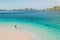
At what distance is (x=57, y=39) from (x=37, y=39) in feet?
4.11

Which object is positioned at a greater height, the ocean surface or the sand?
the sand

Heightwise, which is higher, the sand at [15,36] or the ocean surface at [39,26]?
the sand at [15,36]

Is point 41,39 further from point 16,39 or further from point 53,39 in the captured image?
point 16,39

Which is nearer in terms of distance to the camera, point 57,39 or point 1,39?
point 1,39

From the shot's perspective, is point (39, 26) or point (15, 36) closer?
point (15, 36)

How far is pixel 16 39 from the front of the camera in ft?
23.2

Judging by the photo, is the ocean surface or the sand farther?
the ocean surface

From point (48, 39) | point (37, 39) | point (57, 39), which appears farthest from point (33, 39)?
point (57, 39)

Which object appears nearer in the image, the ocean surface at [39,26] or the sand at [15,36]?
the sand at [15,36]

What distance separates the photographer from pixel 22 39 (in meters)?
7.24

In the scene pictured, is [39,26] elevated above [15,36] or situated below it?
below

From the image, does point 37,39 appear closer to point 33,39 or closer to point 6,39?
point 33,39

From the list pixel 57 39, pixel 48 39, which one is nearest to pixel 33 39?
pixel 48 39

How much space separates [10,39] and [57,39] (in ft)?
9.33
